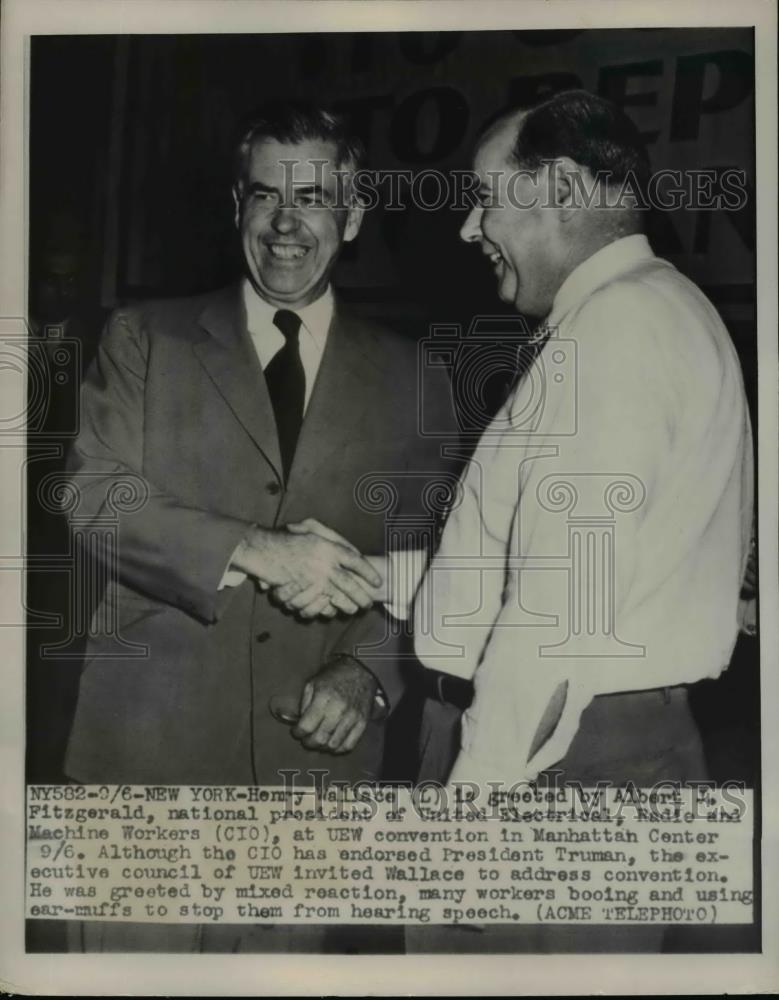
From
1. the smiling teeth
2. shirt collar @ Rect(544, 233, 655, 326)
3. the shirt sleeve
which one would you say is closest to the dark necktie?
the smiling teeth

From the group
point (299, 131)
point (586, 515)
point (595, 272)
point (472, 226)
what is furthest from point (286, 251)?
point (586, 515)

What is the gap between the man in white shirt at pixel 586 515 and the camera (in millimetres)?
1806

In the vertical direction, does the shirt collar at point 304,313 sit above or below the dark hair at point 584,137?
below

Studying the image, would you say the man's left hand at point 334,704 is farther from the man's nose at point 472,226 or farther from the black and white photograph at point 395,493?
the man's nose at point 472,226

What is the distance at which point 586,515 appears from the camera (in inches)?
71.3

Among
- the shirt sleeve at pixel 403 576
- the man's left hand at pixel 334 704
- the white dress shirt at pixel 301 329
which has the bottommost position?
the man's left hand at pixel 334 704

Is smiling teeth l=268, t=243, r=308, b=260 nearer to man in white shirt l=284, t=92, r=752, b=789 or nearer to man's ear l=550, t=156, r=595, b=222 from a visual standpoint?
man in white shirt l=284, t=92, r=752, b=789

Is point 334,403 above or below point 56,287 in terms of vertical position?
below

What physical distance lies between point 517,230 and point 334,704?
993 mm

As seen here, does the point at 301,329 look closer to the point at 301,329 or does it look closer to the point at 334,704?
the point at 301,329

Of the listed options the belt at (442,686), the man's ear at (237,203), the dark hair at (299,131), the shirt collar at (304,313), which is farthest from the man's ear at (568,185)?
the belt at (442,686)

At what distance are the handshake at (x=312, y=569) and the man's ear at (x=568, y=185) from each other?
2.55ft

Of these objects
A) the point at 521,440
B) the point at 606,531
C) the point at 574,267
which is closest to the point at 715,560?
the point at 606,531

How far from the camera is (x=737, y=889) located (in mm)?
1839
